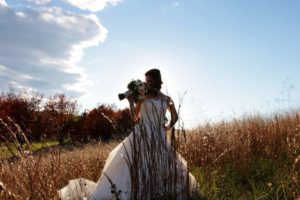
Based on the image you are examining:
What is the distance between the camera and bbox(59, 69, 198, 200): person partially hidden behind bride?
4.15 metres

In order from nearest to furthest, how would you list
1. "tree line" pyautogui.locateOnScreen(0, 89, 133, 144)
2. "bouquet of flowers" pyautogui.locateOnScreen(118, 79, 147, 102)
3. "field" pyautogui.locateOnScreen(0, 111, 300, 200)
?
"field" pyautogui.locateOnScreen(0, 111, 300, 200), "bouquet of flowers" pyautogui.locateOnScreen(118, 79, 147, 102), "tree line" pyautogui.locateOnScreen(0, 89, 133, 144)

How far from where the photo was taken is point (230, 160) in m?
7.84

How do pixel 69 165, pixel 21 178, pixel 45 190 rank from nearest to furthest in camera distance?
1. pixel 45 190
2. pixel 21 178
3. pixel 69 165

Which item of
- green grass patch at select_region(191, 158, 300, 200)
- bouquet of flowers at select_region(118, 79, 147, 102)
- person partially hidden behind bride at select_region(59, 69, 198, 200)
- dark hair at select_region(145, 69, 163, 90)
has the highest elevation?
dark hair at select_region(145, 69, 163, 90)

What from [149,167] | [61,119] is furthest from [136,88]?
[61,119]

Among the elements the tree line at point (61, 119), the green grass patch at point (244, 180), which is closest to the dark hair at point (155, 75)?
the green grass patch at point (244, 180)

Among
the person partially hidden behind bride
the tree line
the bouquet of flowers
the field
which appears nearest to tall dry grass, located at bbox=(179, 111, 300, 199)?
the field

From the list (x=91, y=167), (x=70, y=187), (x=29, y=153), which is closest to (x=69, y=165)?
(x=91, y=167)

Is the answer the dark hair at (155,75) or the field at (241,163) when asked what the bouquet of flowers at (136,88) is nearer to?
the dark hair at (155,75)

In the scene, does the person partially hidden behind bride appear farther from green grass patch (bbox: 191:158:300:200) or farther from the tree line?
the tree line

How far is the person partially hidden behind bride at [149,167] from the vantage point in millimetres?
4148

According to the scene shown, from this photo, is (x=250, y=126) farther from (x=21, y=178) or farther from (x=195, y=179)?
(x=21, y=178)

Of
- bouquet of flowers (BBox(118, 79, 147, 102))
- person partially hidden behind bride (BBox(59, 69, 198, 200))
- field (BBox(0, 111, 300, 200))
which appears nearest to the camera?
person partially hidden behind bride (BBox(59, 69, 198, 200))

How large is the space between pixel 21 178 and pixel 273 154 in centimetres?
556
